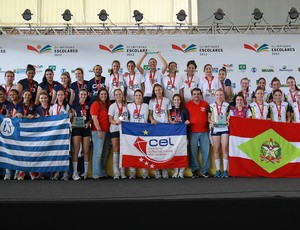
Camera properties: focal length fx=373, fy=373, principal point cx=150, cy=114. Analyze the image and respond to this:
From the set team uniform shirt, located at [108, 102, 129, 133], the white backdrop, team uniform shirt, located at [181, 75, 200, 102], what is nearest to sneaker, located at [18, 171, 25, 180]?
team uniform shirt, located at [108, 102, 129, 133]

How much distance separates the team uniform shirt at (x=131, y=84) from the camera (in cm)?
706

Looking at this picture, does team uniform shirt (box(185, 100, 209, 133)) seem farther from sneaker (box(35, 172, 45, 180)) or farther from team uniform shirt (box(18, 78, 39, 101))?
team uniform shirt (box(18, 78, 39, 101))

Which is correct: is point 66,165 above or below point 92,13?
below

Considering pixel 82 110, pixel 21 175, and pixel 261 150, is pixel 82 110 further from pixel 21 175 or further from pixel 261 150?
pixel 261 150

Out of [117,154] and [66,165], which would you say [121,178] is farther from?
[66,165]

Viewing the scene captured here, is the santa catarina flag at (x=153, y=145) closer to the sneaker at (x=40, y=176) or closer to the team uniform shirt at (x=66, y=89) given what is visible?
the team uniform shirt at (x=66, y=89)

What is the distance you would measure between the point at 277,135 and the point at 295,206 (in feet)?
12.9

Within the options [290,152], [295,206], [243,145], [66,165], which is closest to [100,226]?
[295,206]

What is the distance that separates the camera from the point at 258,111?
643 cm

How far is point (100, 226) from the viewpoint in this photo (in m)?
2.32

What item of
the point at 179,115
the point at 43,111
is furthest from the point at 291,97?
the point at 43,111

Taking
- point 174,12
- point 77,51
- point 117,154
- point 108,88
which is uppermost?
point 174,12

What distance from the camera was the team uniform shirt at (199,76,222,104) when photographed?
23.2ft

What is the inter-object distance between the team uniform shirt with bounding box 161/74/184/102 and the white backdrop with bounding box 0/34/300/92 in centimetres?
274
